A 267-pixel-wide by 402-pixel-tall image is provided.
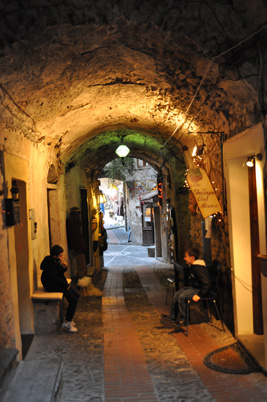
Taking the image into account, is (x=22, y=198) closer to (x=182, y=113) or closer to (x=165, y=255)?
(x=182, y=113)

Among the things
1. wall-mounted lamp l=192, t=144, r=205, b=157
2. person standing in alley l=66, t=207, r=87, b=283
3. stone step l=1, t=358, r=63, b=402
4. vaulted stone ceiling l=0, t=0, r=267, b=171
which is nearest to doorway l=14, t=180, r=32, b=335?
vaulted stone ceiling l=0, t=0, r=267, b=171

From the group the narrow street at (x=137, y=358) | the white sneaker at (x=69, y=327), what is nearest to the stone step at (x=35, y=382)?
the narrow street at (x=137, y=358)

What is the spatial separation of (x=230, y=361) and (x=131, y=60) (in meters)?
3.91

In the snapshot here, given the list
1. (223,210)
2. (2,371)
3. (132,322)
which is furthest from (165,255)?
(2,371)

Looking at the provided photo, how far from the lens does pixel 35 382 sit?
4.09 m

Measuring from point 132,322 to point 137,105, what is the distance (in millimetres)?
3874

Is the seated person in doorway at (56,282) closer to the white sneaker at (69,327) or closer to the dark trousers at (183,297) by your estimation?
the white sneaker at (69,327)

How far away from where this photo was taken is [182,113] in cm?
719

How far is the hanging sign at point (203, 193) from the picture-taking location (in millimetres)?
6727

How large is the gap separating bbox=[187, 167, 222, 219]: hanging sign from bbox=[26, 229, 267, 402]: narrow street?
1.89 metres

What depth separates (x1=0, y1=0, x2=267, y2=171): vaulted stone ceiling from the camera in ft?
12.9

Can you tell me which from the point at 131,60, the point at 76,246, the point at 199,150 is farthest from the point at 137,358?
the point at 76,246

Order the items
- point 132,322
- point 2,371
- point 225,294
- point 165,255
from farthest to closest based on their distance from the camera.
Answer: point 165,255 → point 132,322 → point 225,294 → point 2,371

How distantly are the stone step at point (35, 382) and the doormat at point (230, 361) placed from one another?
190cm
